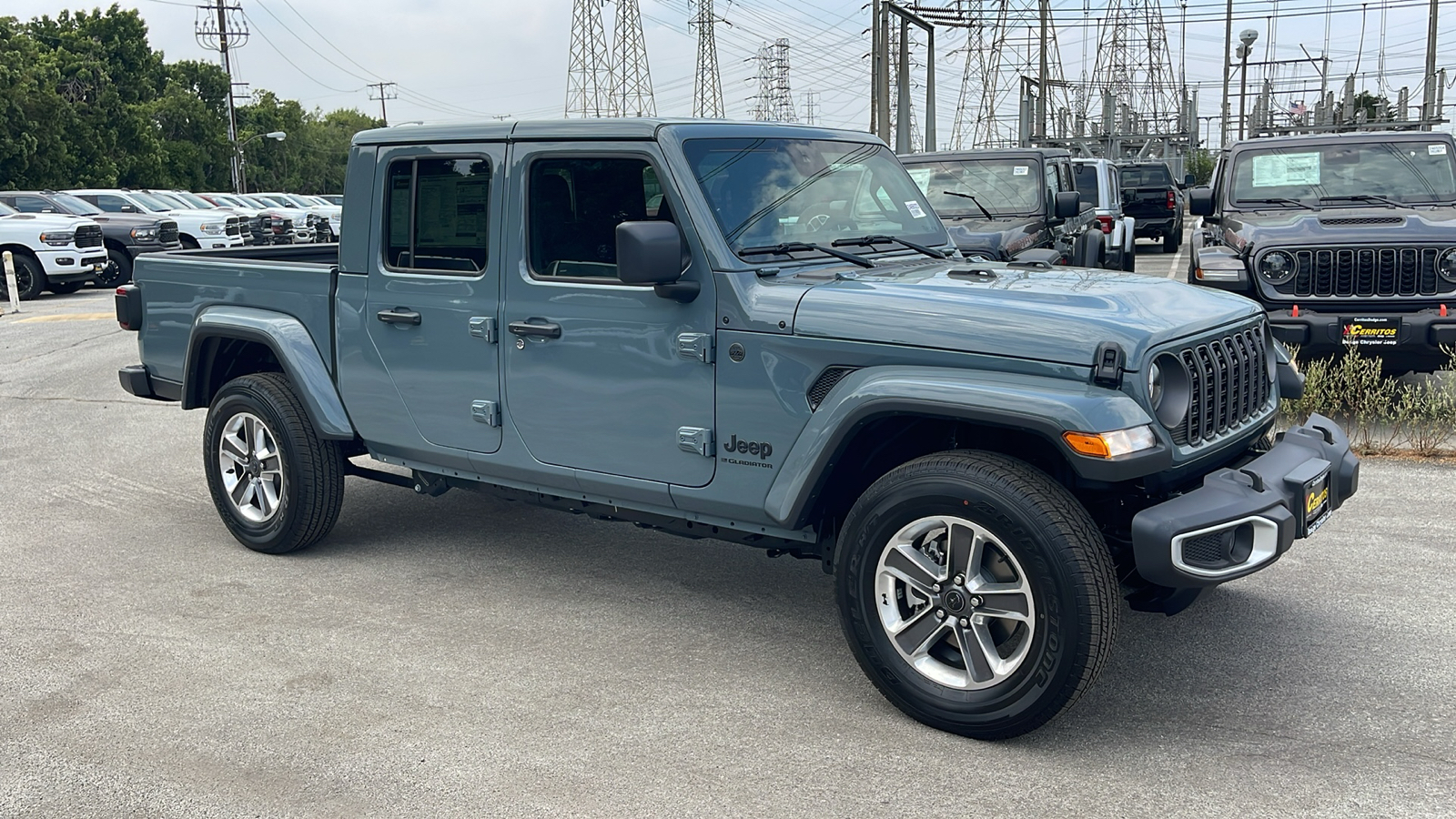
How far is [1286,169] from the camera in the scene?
1004 cm

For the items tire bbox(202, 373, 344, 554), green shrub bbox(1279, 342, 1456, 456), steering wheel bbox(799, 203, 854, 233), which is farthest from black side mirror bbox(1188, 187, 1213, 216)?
tire bbox(202, 373, 344, 554)

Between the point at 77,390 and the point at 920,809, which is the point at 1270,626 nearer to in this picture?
the point at 920,809

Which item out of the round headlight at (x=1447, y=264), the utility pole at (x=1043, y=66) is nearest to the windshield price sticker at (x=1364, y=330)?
the round headlight at (x=1447, y=264)

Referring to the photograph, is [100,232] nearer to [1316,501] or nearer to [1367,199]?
[1367,199]

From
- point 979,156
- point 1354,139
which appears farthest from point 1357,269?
point 979,156

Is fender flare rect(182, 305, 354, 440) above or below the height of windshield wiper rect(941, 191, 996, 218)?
below

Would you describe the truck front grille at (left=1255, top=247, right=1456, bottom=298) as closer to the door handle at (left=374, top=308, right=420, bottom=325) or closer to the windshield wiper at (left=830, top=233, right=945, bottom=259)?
the windshield wiper at (left=830, top=233, right=945, bottom=259)

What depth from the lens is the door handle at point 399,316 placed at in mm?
5397

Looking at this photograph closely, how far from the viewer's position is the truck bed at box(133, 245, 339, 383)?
586 centimetres

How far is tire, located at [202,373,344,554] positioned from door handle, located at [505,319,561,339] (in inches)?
58.1

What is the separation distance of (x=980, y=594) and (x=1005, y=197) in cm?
892

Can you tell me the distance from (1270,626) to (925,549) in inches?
69.4

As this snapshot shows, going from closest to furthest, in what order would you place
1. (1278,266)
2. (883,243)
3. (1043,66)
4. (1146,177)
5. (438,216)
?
1. (883,243)
2. (438,216)
3. (1278,266)
4. (1146,177)
5. (1043,66)

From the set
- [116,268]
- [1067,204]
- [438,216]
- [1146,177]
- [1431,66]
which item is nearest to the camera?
[438,216]
